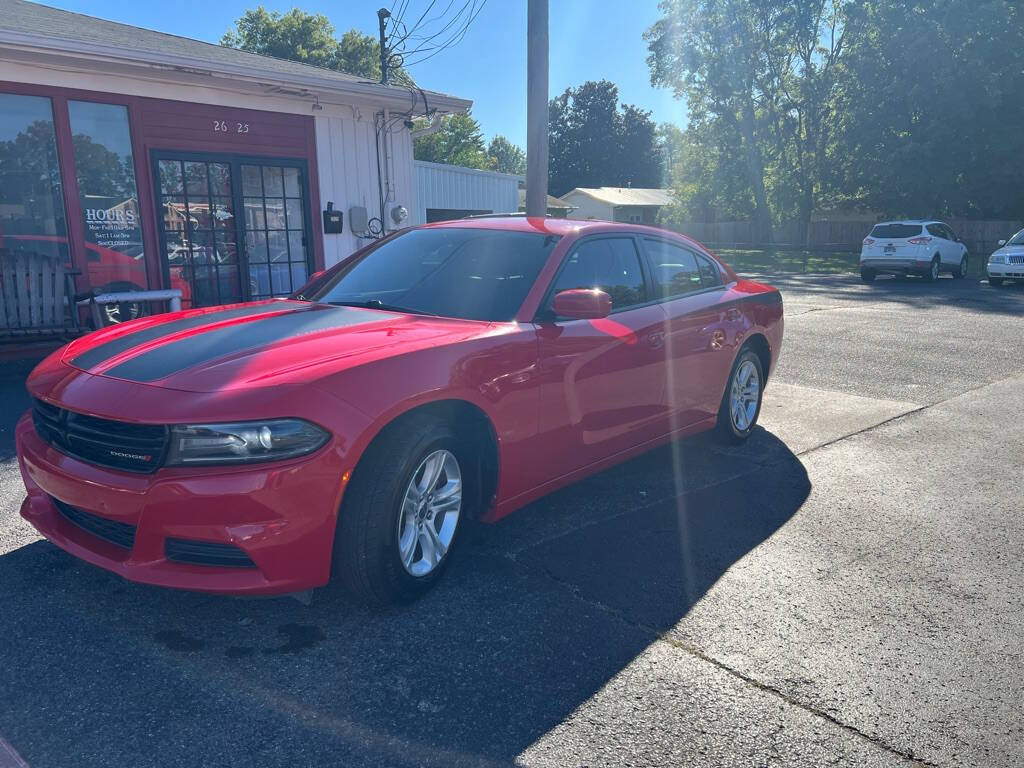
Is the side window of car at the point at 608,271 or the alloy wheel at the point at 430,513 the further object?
the side window of car at the point at 608,271

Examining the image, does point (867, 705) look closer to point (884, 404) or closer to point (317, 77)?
point (884, 404)

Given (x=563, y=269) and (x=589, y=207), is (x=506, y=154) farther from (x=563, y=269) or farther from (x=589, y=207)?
(x=563, y=269)

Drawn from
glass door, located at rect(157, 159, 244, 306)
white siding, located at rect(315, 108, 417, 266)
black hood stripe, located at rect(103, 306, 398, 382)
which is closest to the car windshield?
black hood stripe, located at rect(103, 306, 398, 382)

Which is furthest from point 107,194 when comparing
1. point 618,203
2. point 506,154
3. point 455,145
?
point 506,154

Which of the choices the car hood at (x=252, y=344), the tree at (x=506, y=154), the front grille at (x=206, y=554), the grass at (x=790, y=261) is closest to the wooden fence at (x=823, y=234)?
the grass at (x=790, y=261)

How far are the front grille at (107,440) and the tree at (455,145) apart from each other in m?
48.0

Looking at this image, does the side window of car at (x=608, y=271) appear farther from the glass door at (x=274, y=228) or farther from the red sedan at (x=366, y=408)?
the glass door at (x=274, y=228)

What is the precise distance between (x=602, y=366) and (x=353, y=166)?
8.26m

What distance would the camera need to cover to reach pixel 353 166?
11352 mm

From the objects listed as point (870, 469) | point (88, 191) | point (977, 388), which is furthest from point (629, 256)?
point (88, 191)

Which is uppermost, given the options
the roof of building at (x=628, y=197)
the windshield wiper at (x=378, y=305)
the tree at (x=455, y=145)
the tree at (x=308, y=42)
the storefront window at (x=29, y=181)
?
the tree at (x=308, y=42)

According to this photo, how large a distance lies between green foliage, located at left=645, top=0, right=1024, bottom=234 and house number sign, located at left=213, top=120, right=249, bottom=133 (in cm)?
2640

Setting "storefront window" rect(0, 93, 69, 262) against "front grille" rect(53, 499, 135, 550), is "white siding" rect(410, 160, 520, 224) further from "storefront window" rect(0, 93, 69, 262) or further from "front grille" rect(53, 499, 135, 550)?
"front grille" rect(53, 499, 135, 550)

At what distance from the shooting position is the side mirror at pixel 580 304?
3785mm
